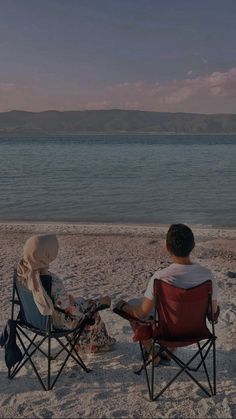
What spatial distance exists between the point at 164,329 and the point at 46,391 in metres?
1.17

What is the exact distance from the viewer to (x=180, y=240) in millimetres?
3994

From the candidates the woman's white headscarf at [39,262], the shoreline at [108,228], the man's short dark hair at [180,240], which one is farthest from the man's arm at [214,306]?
the shoreline at [108,228]

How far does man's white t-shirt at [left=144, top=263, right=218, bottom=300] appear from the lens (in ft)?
13.2

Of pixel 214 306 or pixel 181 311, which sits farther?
pixel 214 306

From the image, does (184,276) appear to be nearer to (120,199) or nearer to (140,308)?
(140,308)

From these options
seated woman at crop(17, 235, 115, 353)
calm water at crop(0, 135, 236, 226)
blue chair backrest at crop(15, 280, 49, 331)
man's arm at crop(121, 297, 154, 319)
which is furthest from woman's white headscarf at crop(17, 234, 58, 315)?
calm water at crop(0, 135, 236, 226)

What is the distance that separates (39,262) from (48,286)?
22 centimetres

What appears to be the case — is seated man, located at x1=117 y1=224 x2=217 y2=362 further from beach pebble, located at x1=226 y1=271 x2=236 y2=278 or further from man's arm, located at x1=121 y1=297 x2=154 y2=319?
beach pebble, located at x1=226 y1=271 x2=236 y2=278

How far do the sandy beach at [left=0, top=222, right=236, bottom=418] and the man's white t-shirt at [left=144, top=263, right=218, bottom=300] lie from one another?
3.01ft

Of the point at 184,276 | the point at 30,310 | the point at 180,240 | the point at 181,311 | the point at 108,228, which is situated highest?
the point at 180,240

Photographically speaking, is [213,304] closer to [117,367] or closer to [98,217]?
[117,367]

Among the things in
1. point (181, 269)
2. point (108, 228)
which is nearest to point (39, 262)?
point (181, 269)

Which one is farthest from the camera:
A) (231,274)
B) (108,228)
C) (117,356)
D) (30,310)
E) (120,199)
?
(120,199)

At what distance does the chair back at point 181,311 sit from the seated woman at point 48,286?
684 mm
